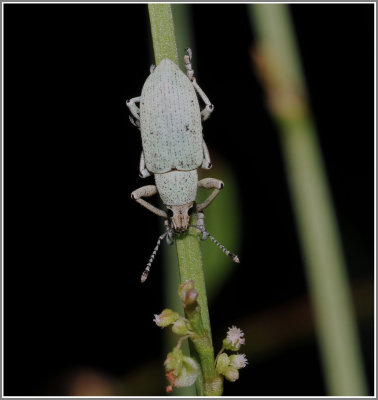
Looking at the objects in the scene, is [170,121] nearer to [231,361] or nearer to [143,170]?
[143,170]

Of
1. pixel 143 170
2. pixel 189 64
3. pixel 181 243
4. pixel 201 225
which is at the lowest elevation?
pixel 181 243

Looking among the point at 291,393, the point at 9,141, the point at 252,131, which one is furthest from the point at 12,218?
the point at 291,393

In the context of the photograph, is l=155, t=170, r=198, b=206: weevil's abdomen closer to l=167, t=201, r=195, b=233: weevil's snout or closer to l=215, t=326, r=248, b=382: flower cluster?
l=167, t=201, r=195, b=233: weevil's snout

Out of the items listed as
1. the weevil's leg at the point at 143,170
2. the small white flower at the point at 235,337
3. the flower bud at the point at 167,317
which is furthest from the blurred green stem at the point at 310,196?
the flower bud at the point at 167,317

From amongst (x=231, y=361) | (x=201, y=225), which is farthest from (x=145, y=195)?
(x=231, y=361)

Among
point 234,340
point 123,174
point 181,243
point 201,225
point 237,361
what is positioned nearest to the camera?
point 237,361

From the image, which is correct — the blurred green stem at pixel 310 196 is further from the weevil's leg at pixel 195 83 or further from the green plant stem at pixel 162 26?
the green plant stem at pixel 162 26
